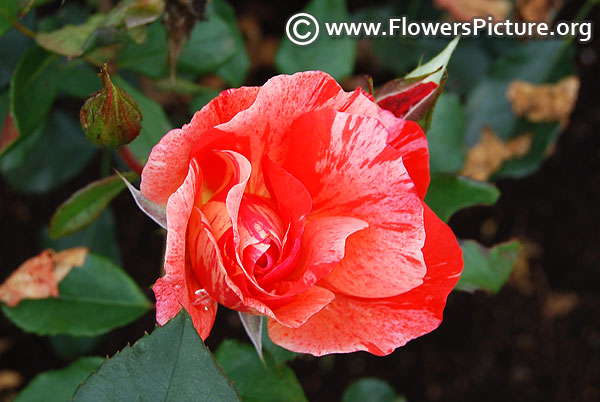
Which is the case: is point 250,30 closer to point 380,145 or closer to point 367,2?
point 367,2

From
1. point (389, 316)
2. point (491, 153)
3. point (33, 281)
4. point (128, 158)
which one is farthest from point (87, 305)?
point (491, 153)

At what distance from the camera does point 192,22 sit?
0.82m

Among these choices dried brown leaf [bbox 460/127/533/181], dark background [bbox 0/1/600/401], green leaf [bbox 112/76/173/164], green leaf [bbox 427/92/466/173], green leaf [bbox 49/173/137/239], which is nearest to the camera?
green leaf [bbox 49/173/137/239]

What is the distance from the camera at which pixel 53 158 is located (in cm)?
134

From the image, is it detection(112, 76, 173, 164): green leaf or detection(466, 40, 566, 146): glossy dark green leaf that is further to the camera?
detection(466, 40, 566, 146): glossy dark green leaf

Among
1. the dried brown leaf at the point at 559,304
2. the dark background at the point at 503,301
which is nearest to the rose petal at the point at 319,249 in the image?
the dark background at the point at 503,301

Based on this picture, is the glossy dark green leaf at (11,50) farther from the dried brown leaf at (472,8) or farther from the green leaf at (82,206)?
the dried brown leaf at (472,8)

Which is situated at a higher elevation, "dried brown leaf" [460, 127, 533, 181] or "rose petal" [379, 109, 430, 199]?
"rose petal" [379, 109, 430, 199]

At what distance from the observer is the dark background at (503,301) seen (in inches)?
62.2

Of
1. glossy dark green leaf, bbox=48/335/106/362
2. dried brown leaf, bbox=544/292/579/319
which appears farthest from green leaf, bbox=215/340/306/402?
dried brown leaf, bbox=544/292/579/319

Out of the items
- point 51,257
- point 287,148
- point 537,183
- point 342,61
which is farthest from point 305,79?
point 537,183

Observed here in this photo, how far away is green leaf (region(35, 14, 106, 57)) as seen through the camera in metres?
0.77

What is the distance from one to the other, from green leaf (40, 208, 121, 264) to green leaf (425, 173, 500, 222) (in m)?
0.72

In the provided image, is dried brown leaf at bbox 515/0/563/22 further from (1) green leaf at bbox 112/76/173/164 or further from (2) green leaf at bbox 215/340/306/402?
(2) green leaf at bbox 215/340/306/402
